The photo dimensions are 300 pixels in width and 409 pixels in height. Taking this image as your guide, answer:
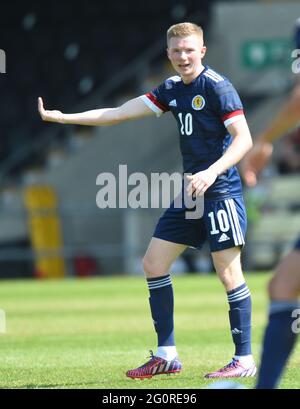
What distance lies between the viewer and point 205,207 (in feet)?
28.2

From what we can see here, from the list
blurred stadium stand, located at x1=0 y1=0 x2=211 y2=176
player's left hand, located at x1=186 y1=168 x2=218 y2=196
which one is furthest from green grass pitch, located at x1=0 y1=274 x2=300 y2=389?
blurred stadium stand, located at x1=0 y1=0 x2=211 y2=176

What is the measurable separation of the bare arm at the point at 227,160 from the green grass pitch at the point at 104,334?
1.36 m

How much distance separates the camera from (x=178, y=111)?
28.2ft

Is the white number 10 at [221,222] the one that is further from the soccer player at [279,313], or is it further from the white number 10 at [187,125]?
the soccer player at [279,313]

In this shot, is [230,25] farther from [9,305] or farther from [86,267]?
[9,305]

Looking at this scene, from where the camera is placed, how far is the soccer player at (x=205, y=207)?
330 inches

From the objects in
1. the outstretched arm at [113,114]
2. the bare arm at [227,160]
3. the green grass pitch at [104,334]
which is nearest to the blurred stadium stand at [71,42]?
the green grass pitch at [104,334]

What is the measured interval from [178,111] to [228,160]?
3.34 ft

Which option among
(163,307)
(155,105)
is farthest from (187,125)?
(163,307)

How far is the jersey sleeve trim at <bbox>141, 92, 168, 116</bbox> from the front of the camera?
8797 millimetres

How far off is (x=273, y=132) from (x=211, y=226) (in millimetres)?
2744

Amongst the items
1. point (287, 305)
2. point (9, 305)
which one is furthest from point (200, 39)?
point (9, 305)

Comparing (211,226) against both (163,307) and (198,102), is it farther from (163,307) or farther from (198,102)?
(198,102)

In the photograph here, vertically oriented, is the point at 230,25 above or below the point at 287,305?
above
